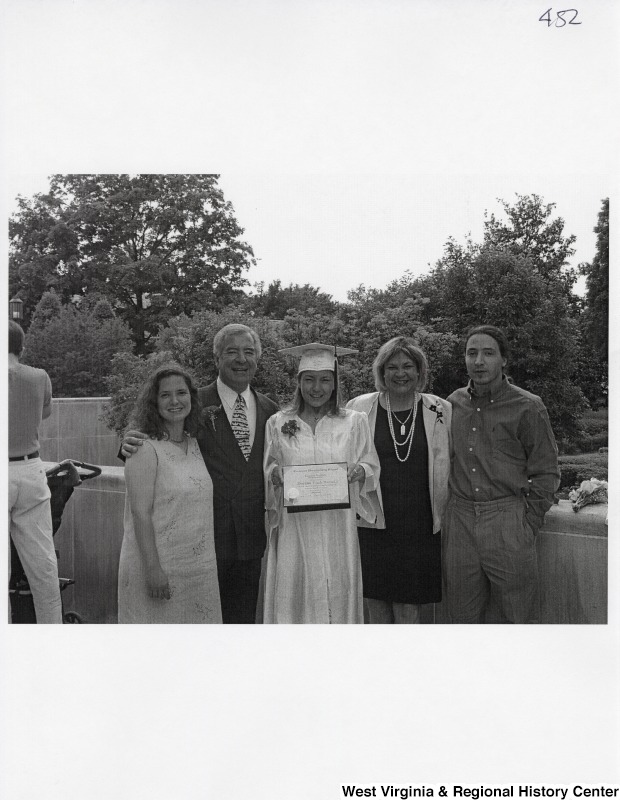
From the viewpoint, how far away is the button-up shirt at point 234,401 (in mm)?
3609

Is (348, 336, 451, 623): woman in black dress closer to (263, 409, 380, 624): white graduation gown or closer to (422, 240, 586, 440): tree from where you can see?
(263, 409, 380, 624): white graduation gown

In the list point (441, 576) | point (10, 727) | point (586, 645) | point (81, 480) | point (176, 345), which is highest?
point (176, 345)

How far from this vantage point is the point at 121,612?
3619 millimetres

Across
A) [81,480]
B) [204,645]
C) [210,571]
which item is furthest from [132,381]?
[204,645]

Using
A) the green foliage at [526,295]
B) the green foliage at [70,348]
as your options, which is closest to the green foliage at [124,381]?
the green foliage at [70,348]

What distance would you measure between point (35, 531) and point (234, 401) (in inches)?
50.9

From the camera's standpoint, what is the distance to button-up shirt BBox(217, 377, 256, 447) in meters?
3.61

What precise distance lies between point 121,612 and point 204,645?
0.45m

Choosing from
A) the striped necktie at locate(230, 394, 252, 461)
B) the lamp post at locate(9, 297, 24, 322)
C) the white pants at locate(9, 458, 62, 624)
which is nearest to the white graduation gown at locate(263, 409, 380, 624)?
the striped necktie at locate(230, 394, 252, 461)

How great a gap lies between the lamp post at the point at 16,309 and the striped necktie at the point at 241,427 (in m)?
1.28

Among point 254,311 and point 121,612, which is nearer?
point 121,612

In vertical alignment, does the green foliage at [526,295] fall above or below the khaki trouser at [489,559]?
above

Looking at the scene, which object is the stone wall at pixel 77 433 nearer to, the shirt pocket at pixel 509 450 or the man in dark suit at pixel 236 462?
the man in dark suit at pixel 236 462

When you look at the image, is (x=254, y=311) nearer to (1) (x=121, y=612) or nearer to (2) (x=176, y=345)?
(2) (x=176, y=345)
